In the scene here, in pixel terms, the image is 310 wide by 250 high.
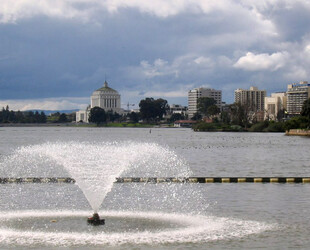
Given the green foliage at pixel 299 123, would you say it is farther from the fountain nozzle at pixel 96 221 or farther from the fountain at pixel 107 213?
the fountain nozzle at pixel 96 221

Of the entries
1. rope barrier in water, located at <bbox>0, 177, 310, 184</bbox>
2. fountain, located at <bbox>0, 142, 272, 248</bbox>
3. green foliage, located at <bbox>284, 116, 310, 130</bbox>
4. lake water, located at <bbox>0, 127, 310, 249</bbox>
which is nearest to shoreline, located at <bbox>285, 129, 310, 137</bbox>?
green foliage, located at <bbox>284, 116, 310, 130</bbox>

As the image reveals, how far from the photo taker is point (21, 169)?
60062 millimetres

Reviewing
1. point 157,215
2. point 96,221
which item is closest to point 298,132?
point 157,215

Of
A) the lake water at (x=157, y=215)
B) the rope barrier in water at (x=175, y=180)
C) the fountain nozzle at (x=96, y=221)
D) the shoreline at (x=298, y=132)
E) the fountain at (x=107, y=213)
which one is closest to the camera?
the lake water at (x=157, y=215)

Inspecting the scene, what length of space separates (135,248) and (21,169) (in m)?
38.6

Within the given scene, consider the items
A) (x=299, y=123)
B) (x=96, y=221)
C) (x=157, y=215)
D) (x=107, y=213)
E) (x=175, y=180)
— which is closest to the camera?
(x=96, y=221)

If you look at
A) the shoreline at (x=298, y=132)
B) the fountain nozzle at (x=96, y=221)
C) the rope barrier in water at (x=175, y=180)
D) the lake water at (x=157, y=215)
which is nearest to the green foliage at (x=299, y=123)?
the shoreline at (x=298, y=132)

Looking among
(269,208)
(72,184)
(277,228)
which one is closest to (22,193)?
(72,184)

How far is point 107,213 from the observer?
31.1m

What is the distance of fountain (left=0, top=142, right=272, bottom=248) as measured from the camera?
25.2 metres

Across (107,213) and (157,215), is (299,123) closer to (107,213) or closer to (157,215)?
(157,215)

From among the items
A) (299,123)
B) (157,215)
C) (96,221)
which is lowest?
(157,215)

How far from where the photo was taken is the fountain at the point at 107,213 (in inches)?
993

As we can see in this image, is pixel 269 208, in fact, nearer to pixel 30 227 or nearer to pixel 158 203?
pixel 158 203
